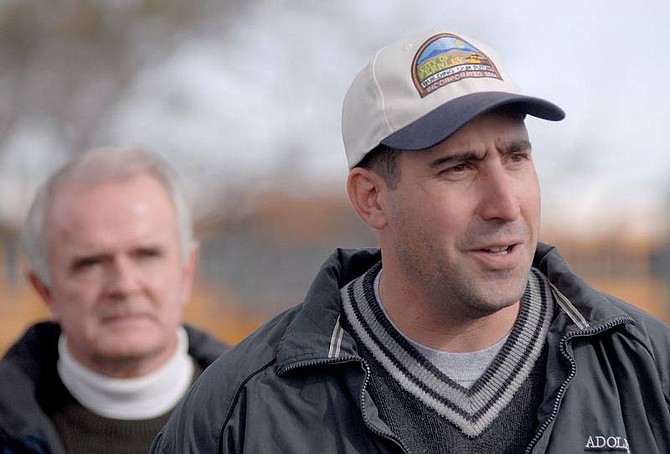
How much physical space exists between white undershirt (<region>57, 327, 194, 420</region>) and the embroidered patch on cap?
1396 millimetres

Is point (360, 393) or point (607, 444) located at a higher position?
point (360, 393)

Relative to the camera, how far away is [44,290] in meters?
3.53

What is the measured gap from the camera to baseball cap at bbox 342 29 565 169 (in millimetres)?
2430

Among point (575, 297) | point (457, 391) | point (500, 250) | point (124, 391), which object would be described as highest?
point (500, 250)

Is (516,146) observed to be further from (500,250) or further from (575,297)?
(575,297)

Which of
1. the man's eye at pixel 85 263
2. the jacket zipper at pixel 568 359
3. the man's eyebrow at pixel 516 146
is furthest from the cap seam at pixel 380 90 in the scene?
the man's eye at pixel 85 263

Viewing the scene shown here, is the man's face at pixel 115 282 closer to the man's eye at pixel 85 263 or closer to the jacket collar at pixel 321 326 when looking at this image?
the man's eye at pixel 85 263

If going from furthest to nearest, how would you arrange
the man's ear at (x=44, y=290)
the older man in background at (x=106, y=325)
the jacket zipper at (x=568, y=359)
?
the man's ear at (x=44, y=290)
the older man in background at (x=106, y=325)
the jacket zipper at (x=568, y=359)

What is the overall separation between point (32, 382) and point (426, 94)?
5.27ft

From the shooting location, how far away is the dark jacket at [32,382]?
3.14 m

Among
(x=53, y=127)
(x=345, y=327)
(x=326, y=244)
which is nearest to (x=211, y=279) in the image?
(x=326, y=244)

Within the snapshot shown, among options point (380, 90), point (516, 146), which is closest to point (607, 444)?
point (516, 146)

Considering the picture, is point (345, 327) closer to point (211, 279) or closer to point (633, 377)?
point (633, 377)

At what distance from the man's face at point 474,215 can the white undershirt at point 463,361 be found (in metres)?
0.10
